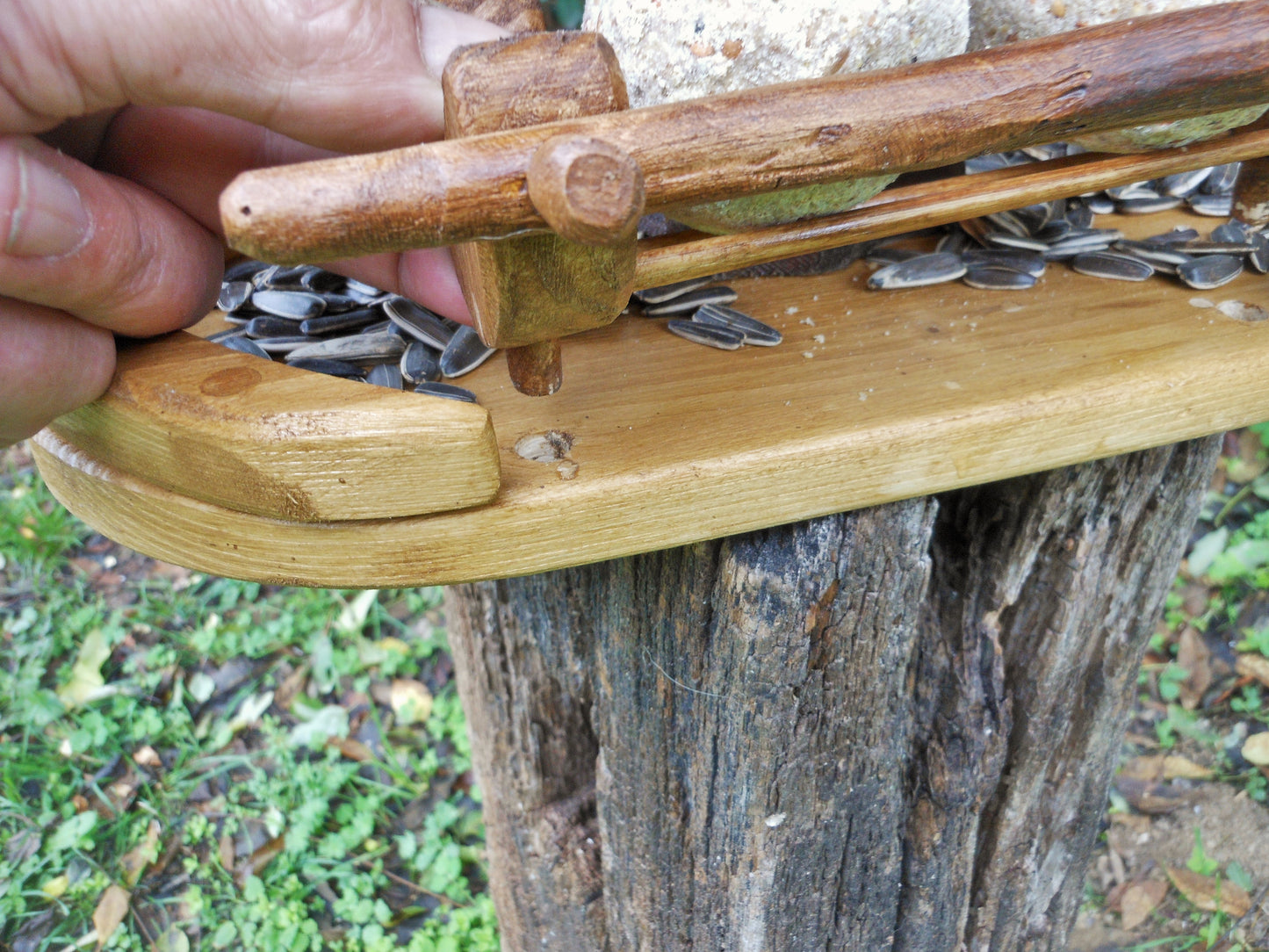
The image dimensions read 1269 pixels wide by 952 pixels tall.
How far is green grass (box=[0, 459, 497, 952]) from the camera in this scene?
5.04ft

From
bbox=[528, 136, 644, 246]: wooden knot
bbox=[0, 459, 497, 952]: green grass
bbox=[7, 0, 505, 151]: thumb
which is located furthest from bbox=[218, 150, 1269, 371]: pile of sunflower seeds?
bbox=[0, 459, 497, 952]: green grass

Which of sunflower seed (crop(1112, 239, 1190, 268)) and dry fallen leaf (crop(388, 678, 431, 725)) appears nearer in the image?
sunflower seed (crop(1112, 239, 1190, 268))

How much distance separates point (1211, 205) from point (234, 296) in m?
0.97

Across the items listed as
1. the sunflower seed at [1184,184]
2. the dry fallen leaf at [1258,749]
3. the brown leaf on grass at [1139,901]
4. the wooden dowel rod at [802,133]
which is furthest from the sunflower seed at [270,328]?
the dry fallen leaf at [1258,749]

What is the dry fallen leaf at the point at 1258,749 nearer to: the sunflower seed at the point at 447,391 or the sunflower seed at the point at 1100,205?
the sunflower seed at the point at 1100,205

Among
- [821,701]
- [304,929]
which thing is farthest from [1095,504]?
[304,929]

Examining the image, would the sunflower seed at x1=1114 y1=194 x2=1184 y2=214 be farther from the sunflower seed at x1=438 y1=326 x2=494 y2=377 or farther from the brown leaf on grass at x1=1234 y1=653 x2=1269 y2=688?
the brown leaf on grass at x1=1234 y1=653 x2=1269 y2=688

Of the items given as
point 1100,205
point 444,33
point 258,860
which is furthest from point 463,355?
point 258,860

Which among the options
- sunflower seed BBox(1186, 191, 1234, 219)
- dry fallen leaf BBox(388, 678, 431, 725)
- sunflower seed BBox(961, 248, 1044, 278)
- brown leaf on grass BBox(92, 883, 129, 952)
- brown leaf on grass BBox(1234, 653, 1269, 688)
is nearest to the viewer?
sunflower seed BBox(961, 248, 1044, 278)

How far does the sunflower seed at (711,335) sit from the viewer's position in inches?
30.4

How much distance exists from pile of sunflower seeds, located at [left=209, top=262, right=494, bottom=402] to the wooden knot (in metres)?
0.33

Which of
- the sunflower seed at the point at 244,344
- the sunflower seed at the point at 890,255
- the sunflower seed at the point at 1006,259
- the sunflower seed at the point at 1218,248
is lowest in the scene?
the sunflower seed at the point at 244,344

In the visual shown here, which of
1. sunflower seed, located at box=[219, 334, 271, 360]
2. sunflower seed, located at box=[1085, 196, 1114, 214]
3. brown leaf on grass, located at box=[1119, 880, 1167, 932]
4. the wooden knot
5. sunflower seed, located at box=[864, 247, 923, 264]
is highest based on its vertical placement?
the wooden knot

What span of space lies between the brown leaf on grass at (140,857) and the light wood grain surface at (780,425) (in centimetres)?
112
